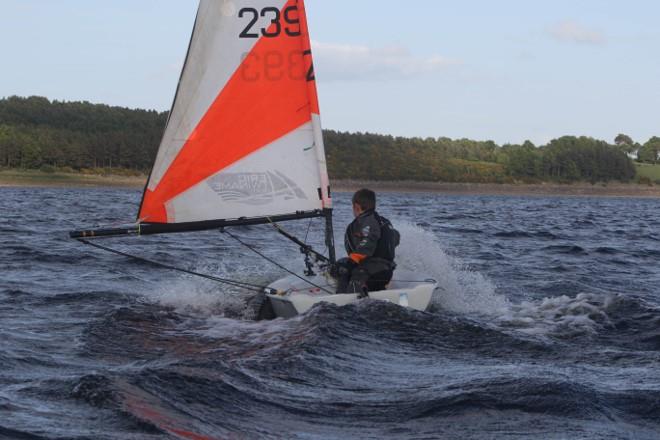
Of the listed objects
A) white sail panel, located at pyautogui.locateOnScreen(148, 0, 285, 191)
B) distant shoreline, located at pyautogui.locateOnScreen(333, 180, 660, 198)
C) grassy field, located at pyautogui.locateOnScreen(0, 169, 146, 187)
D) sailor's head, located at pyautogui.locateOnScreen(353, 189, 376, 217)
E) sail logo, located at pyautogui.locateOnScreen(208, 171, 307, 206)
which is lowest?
distant shoreline, located at pyautogui.locateOnScreen(333, 180, 660, 198)

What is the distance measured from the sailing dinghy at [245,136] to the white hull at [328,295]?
2 centimetres

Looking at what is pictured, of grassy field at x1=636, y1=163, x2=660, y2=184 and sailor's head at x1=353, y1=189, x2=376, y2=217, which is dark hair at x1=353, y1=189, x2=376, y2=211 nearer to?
sailor's head at x1=353, y1=189, x2=376, y2=217

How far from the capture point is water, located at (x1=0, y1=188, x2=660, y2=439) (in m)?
6.20

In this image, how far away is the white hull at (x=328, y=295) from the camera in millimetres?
10031

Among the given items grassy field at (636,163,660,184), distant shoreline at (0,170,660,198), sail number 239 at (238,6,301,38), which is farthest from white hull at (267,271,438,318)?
grassy field at (636,163,660,184)

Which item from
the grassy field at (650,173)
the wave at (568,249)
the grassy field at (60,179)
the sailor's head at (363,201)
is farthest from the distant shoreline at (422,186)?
the sailor's head at (363,201)

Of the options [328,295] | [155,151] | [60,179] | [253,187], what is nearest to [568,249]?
[328,295]

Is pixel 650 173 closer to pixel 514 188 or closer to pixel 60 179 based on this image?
pixel 514 188

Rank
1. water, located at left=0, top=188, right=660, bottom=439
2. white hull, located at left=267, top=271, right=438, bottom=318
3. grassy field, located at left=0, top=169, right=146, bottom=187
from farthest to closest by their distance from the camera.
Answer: grassy field, located at left=0, top=169, right=146, bottom=187 → white hull, located at left=267, top=271, right=438, bottom=318 → water, located at left=0, top=188, right=660, bottom=439

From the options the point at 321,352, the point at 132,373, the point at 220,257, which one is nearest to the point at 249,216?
the point at 321,352

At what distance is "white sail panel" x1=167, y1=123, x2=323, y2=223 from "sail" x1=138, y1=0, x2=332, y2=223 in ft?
0.04

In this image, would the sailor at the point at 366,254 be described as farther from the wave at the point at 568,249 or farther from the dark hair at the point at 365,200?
the wave at the point at 568,249

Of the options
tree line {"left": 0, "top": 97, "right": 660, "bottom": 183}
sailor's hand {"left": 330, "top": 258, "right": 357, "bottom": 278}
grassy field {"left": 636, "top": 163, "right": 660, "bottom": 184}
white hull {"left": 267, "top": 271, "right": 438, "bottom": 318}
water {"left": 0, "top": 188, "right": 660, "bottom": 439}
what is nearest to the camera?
water {"left": 0, "top": 188, "right": 660, "bottom": 439}

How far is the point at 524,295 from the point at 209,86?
6184 millimetres
